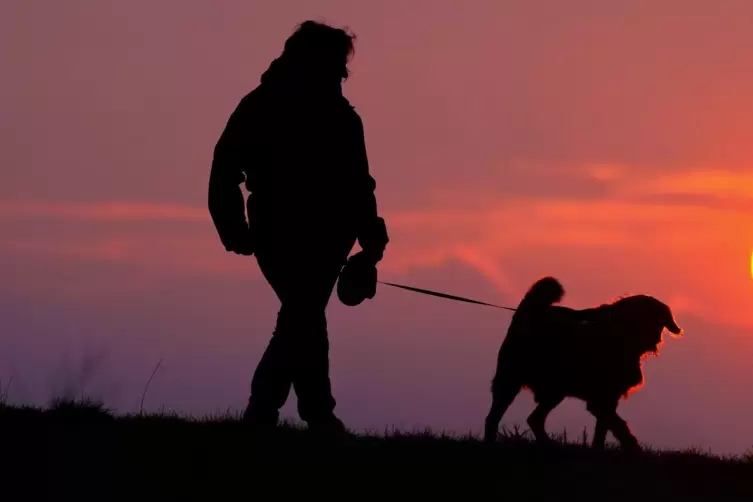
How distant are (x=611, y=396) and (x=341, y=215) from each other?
409 cm

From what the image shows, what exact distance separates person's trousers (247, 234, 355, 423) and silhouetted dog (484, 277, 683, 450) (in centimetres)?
336

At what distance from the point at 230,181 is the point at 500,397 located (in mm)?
4547

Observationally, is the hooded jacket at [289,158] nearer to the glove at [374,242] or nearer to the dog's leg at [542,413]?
the glove at [374,242]

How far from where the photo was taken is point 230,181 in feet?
22.2

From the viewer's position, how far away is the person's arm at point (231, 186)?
671 cm

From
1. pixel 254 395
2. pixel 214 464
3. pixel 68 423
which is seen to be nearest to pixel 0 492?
pixel 214 464

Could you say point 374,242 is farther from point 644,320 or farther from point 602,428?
point 644,320

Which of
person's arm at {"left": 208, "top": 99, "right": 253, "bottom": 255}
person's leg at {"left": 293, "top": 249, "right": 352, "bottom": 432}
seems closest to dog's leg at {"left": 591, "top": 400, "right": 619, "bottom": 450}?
person's leg at {"left": 293, "top": 249, "right": 352, "bottom": 432}

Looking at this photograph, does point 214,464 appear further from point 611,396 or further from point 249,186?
point 611,396

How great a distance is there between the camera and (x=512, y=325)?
10.4 m

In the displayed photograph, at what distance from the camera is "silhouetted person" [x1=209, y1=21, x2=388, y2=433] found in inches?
269

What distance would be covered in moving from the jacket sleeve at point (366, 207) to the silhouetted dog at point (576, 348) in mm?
3331

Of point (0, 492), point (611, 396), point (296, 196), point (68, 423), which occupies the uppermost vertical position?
point (296, 196)

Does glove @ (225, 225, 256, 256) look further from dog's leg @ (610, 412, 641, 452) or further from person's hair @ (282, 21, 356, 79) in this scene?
dog's leg @ (610, 412, 641, 452)
